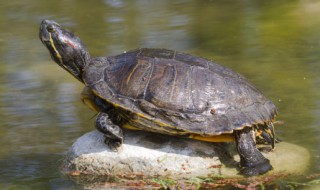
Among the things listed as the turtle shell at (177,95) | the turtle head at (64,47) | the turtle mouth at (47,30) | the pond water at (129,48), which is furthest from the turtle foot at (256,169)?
the turtle mouth at (47,30)

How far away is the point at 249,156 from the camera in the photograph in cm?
526

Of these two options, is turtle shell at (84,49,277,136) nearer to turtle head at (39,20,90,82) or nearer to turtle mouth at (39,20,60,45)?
turtle head at (39,20,90,82)

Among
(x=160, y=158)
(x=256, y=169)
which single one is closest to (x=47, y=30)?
(x=160, y=158)

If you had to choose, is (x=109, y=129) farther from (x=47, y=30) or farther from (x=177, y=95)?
(x=47, y=30)

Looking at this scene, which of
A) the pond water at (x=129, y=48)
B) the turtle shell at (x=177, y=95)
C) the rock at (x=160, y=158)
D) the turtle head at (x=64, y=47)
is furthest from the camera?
the pond water at (x=129, y=48)

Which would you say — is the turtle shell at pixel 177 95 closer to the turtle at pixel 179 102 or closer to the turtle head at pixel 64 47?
the turtle at pixel 179 102

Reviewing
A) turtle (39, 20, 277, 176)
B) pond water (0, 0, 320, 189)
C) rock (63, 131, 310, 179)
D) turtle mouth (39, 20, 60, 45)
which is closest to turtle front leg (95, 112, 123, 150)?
turtle (39, 20, 277, 176)

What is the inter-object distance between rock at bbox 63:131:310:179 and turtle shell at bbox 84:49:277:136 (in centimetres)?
20

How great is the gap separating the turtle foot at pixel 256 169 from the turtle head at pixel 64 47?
66.9 inches

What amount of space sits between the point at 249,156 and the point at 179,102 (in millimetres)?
732

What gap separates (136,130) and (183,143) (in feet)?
1.46

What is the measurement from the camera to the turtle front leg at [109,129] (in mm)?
5254

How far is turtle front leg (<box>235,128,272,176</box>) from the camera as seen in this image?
5254mm

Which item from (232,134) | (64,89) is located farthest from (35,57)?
(232,134)
